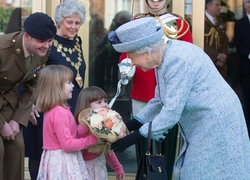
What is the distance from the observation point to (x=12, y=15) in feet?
18.4

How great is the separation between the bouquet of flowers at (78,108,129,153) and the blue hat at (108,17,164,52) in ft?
1.81

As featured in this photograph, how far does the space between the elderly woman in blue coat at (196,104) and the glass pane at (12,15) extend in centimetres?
276

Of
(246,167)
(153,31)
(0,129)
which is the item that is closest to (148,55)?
(153,31)

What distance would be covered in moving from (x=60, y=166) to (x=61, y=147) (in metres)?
0.12

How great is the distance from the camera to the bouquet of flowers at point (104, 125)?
10.9ft

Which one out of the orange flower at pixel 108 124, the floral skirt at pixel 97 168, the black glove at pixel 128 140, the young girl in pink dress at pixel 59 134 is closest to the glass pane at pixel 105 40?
the floral skirt at pixel 97 168

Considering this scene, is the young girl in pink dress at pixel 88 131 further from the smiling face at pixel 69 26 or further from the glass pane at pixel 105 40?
Answer: the glass pane at pixel 105 40

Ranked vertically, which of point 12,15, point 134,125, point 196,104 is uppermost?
point 12,15

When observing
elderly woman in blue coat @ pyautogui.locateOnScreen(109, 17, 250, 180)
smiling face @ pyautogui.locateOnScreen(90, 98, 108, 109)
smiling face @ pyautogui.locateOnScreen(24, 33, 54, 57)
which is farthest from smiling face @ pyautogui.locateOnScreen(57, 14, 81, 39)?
elderly woman in blue coat @ pyautogui.locateOnScreen(109, 17, 250, 180)

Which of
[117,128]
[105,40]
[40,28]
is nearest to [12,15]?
[105,40]

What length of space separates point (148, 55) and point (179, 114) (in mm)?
361

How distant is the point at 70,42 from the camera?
4.38 metres

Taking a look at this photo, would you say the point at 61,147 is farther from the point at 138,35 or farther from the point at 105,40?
the point at 105,40

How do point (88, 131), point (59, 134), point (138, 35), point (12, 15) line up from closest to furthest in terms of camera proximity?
1. point (138, 35)
2. point (59, 134)
3. point (88, 131)
4. point (12, 15)
